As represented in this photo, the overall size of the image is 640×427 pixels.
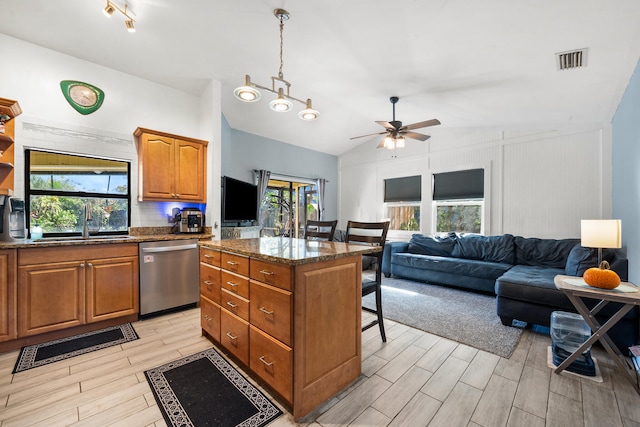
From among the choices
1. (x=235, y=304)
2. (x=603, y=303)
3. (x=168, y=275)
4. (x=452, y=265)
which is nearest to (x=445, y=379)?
(x=603, y=303)

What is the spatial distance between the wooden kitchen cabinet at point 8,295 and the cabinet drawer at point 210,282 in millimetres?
1582

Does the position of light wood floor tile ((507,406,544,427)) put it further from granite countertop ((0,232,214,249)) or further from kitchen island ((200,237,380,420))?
granite countertop ((0,232,214,249))

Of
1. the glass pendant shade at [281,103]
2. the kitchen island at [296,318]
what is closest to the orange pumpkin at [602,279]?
the kitchen island at [296,318]

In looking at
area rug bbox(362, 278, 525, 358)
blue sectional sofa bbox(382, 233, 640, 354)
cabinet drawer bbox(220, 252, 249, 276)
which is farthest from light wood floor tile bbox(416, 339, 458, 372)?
cabinet drawer bbox(220, 252, 249, 276)

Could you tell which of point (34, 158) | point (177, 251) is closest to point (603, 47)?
point (177, 251)

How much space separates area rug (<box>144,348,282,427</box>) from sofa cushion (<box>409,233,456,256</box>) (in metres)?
4.02

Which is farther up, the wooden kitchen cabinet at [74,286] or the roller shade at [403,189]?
the roller shade at [403,189]

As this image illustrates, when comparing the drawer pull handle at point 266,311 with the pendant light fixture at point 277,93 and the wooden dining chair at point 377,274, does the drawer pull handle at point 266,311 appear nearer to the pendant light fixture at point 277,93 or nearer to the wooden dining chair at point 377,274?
the wooden dining chair at point 377,274

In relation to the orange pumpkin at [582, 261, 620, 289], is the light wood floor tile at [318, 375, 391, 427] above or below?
below

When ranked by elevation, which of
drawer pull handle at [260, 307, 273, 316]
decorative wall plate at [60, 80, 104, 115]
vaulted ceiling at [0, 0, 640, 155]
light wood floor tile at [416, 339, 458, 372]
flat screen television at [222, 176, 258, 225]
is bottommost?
light wood floor tile at [416, 339, 458, 372]

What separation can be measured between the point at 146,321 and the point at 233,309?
1.69 m

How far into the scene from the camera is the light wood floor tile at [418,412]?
1562mm

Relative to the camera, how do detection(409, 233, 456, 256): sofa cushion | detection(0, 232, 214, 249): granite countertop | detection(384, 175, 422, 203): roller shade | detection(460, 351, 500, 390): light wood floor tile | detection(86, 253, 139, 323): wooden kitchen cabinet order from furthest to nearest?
detection(384, 175, 422, 203): roller shade
detection(409, 233, 456, 256): sofa cushion
detection(86, 253, 139, 323): wooden kitchen cabinet
detection(0, 232, 214, 249): granite countertop
detection(460, 351, 500, 390): light wood floor tile

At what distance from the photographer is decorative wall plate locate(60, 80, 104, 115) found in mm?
3059
